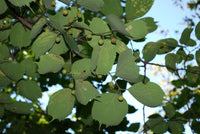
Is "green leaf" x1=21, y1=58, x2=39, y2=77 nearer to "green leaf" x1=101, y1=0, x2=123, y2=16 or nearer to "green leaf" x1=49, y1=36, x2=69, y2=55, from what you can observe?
"green leaf" x1=49, y1=36, x2=69, y2=55

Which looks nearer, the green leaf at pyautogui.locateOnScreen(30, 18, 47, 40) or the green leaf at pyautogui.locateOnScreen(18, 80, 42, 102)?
the green leaf at pyautogui.locateOnScreen(30, 18, 47, 40)

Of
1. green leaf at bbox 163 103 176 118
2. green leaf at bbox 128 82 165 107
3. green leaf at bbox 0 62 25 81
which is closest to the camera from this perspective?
green leaf at bbox 128 82 165 107

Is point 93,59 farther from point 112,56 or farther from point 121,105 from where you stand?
point 121,105

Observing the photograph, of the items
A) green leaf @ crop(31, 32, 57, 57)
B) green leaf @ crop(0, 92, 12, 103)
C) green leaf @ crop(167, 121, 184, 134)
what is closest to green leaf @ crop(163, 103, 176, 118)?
green leaf @ crop(167, 121, 184, 134)

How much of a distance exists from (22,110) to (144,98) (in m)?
1.23

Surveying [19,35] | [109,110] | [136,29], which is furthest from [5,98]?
[136,29]

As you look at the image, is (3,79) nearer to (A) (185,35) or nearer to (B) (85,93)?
(B) (85,93)

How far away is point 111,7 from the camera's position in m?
1.57

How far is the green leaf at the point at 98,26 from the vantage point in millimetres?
1401

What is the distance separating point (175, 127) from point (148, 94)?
1016 mm

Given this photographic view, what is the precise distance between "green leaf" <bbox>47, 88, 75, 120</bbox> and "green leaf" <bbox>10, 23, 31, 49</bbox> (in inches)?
32.8

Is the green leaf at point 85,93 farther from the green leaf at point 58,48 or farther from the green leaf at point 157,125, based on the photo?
the green leaf at point 157,125

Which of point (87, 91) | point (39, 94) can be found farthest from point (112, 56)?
point (39, 94)

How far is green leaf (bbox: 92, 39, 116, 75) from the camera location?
1.32m
